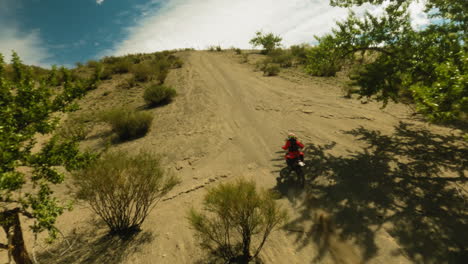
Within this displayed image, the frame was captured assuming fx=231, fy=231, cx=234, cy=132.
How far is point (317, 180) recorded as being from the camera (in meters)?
7.80

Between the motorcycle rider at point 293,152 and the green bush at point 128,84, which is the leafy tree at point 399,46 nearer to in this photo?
the motorcycle rider at point 293,152

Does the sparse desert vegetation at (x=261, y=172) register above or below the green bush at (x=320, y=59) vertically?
below

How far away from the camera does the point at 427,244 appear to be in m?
5.02

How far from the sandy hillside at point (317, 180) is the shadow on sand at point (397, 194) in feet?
0.08

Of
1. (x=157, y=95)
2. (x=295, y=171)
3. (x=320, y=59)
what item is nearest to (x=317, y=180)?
(x=295, y=171)

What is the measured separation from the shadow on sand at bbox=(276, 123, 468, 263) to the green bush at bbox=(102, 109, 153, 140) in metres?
8.51

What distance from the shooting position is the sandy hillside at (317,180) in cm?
525

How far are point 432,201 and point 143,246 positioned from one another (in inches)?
302

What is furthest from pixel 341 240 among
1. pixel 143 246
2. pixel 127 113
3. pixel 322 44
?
pixel 127 113

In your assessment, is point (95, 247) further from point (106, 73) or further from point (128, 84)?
point (106, 73)

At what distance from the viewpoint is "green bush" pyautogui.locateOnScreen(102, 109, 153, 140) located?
40.8 ft

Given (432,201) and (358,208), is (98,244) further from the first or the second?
(432,201)

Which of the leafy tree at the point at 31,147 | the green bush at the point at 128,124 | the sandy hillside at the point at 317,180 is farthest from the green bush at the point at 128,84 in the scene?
the leafy tree at the point at 31,147

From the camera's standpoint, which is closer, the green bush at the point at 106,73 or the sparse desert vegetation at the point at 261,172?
the sparse desert vegetation at the point at 261,172
